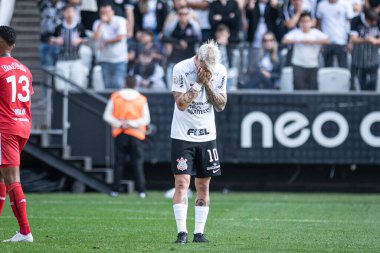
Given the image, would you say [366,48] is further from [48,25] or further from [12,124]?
[12,124]

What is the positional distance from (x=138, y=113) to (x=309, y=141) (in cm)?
386

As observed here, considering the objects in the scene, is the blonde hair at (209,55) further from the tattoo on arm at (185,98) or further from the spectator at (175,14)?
the spectator at (175,14)

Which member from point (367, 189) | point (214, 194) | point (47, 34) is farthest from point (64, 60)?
point (367, 189)

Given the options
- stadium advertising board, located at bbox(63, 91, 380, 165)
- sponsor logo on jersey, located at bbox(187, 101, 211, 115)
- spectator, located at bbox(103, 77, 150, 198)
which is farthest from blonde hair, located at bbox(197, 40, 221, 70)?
stadium advertising board, located at bbox(63, 91, 380, 165)

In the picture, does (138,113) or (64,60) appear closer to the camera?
(138,113)

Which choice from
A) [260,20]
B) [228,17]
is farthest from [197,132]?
[260,20]

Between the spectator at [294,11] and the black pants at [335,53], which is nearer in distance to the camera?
the black pants at [335,53]

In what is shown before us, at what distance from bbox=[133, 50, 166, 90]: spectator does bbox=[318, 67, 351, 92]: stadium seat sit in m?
3.36

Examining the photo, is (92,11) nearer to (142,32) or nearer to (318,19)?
(142,32)

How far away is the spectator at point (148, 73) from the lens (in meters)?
21.4

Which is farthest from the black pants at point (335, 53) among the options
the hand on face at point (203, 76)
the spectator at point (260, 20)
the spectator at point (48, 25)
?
the hand on face at point (203, 76)

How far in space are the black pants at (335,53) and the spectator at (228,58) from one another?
181 centimetres

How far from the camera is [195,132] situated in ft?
36.3

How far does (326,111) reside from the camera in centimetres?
2147
